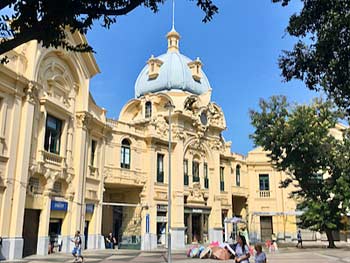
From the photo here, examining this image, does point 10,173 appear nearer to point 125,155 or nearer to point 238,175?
point 125,155

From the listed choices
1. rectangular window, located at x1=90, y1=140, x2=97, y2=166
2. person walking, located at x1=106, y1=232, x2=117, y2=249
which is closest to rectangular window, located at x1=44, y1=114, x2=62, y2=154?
rectangular window, located at x1=90, y1=140, x2=97, y2=166

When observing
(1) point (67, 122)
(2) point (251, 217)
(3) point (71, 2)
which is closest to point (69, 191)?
(1) point (67, 122)

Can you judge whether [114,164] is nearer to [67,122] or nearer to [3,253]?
[67,122]

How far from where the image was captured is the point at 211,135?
39.8 metres

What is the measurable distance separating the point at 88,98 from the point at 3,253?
39.1 ft

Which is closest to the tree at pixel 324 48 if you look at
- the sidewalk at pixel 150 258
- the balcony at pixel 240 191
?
the sidewalk at pixel 150 258

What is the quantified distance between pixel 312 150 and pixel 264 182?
53.1 ft

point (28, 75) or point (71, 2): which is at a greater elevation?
point (28, 75)

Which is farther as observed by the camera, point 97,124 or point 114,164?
point 114,164

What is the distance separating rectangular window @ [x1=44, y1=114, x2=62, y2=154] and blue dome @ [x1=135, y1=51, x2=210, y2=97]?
16139 millimetres

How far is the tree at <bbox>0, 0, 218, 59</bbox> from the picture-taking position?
562 cm

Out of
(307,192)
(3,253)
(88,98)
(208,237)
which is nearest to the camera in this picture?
(3,253)

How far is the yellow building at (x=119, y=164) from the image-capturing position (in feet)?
67.3

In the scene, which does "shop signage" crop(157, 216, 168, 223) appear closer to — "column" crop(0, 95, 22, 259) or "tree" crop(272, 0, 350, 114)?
"column" crop(0, 95, 22, 259)
